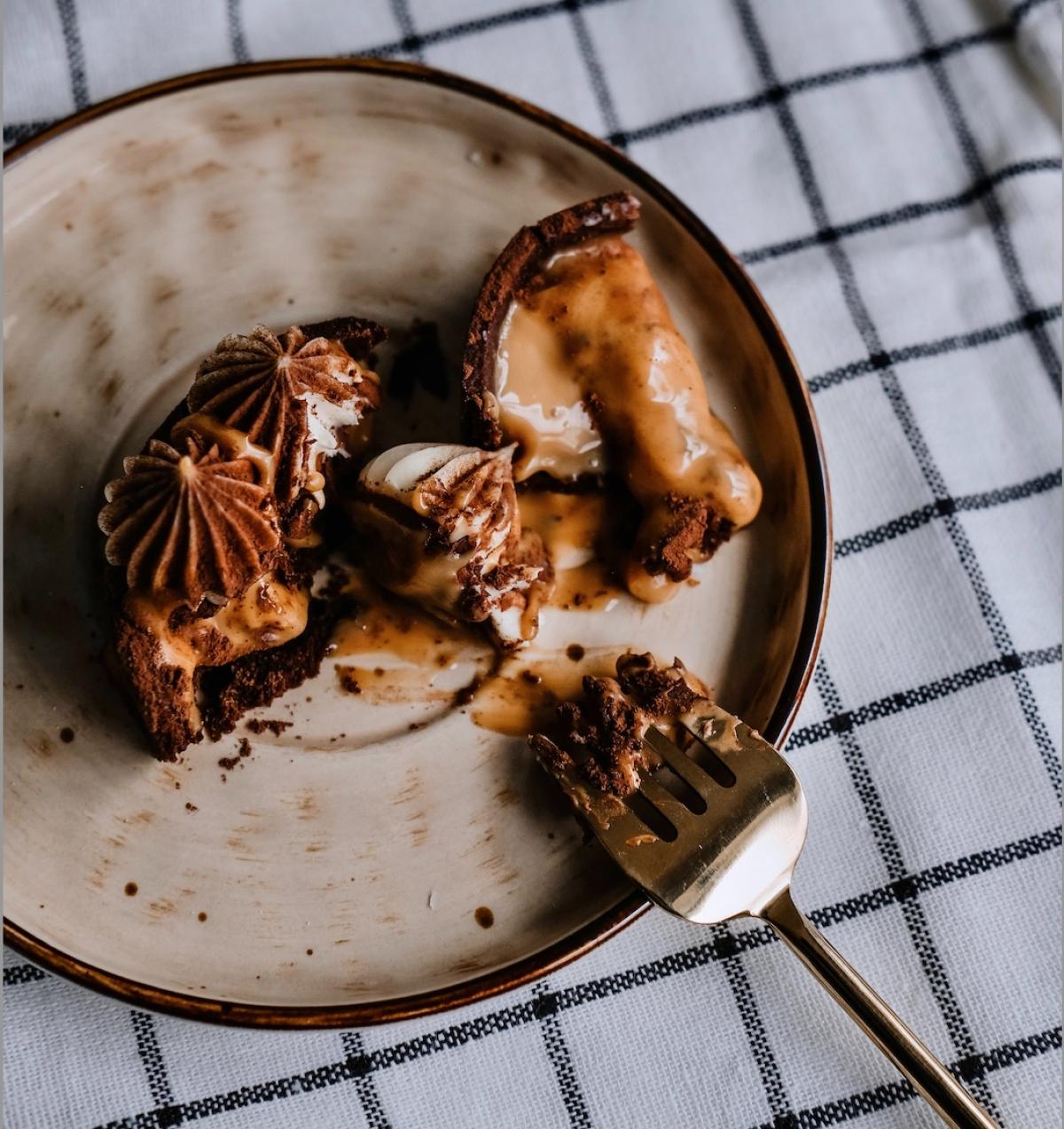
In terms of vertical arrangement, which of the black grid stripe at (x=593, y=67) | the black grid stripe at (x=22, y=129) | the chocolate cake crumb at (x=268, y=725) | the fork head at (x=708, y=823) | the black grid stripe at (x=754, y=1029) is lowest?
the black grid stripe at (x=754, y=1029)

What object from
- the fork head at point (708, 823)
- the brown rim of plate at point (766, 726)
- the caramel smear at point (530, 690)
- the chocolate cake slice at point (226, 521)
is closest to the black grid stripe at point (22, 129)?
the brown rim of plate at point (766, 726)

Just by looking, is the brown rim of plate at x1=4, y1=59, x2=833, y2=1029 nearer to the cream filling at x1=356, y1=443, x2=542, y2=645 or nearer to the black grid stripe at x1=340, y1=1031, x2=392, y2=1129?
the black grid stripe at x1=340, y1=1031, x2=392, y2=1129

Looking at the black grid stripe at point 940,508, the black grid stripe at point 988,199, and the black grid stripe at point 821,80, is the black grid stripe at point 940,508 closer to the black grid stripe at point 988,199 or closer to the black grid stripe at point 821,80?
the black grid stripe at point 988,199

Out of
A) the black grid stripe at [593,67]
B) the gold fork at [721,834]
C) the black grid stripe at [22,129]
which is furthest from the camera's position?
the black grid stripe at [593,67]

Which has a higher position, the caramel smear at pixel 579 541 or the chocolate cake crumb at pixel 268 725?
the caramel smear at pixel 579 541

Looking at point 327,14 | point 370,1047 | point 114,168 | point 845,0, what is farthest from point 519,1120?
point 845,0
